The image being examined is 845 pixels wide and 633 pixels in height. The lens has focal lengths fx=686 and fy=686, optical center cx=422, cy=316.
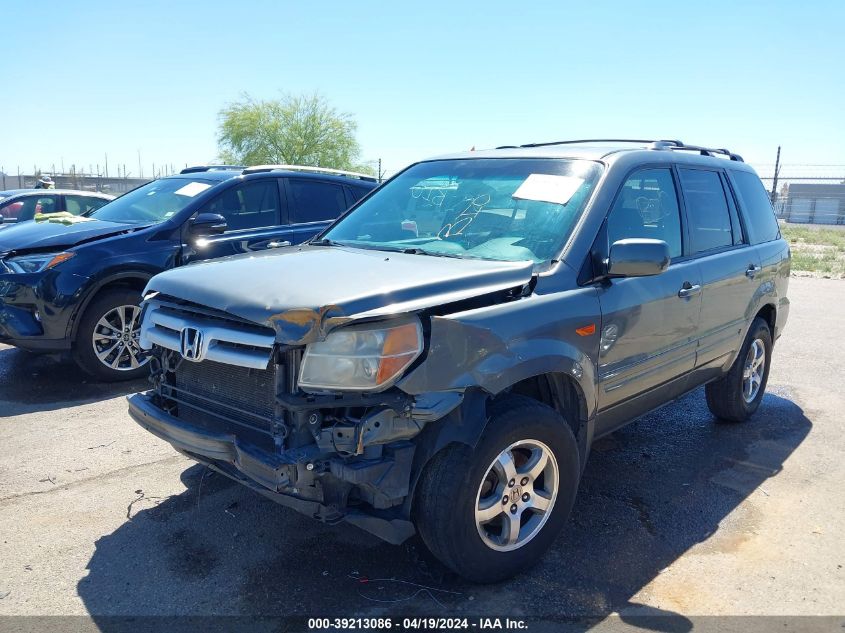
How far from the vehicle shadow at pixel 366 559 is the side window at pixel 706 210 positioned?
154 centimetres

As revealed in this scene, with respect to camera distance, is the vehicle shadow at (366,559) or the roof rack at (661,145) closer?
the vehicle shadow at (366,559)

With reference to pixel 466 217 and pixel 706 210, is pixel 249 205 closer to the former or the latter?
pixel 466 217

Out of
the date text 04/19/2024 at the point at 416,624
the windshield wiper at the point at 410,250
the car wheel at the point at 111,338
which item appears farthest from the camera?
the car wheel at the point at 111,338

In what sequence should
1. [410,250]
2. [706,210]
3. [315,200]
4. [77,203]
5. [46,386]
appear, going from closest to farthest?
[410,250] < [706,210] < [46,386] < [315,200] < [77,203]

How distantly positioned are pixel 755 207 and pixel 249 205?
4.57m

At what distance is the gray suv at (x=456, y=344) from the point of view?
8.89 feet

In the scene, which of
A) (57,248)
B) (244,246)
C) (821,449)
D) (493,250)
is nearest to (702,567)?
(493,250)

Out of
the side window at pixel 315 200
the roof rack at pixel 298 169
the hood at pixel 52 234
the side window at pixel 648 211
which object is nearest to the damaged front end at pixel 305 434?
the side window at pixel 648 211

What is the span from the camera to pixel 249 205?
684 centimetres

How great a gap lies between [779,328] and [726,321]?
4.52 feet

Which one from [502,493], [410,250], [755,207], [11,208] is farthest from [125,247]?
[11,208]

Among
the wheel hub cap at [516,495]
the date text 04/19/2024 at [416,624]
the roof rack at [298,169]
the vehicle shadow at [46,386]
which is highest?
the roof rack at [298,169]

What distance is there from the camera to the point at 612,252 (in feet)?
11.0

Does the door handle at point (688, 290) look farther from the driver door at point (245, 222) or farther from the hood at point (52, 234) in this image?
the hood at point (52, 234)
